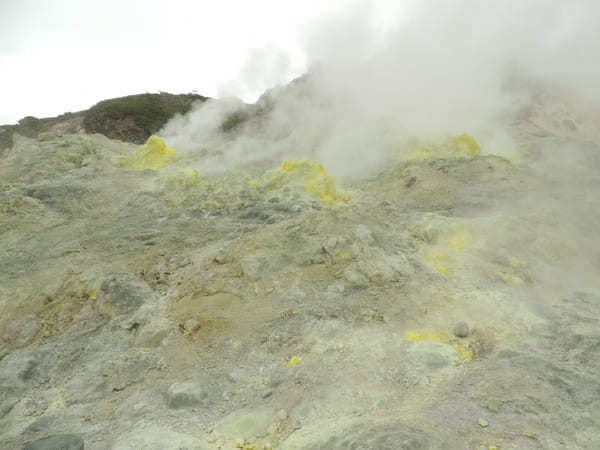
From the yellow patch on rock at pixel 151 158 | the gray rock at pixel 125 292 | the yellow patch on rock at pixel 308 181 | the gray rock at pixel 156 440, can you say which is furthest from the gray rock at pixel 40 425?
the yellow patch on rock at pixel 151 158

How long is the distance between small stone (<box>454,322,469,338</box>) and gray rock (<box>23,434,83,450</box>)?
4250mm

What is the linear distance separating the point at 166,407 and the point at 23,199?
717 cm

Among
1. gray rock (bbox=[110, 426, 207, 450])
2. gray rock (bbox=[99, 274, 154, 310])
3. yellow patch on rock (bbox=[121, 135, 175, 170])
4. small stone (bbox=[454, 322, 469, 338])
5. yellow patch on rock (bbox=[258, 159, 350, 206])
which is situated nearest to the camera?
gray rock (bbox=[110, 426, 207, 450])

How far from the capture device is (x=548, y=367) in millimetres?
5164

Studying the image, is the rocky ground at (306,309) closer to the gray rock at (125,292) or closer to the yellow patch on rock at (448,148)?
the gray rock at (125,292)

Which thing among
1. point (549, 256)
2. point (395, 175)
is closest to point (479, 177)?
point (395, 175)

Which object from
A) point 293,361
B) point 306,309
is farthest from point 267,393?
point 306,309

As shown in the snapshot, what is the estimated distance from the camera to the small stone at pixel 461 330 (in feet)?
19.5

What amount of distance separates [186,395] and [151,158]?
905cm

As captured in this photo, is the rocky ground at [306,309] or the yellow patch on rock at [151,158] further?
the yellow patch on rock at [151,158]

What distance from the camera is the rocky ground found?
15.9 ft

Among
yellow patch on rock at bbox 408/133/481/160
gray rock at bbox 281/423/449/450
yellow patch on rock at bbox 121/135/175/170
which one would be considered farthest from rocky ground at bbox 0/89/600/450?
yellow patch on rock at bbox 121/135/175/170

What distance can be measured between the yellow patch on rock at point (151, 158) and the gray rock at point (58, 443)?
8714 millimetres

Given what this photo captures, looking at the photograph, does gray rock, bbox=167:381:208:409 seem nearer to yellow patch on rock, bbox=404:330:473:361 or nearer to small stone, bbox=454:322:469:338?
yellow patch on rock, bbox=404:330:473:361
